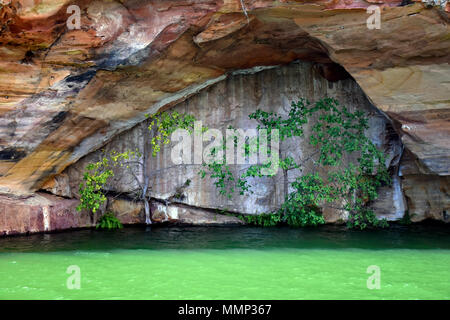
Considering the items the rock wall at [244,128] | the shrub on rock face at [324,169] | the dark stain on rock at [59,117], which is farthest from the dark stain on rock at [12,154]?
the shrub on rock face at [324,169]

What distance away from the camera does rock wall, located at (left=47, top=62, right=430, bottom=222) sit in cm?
1046

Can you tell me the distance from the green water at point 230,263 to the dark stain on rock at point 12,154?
149cm

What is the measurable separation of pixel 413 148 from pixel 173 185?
5.13m

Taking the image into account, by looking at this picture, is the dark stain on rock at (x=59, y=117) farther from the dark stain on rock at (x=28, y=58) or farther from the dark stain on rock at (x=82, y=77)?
the dark stain on rock at (x=28, y=58)

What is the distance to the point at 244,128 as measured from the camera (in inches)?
420

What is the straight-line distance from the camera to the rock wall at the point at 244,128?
10.5 m

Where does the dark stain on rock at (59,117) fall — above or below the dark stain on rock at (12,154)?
above

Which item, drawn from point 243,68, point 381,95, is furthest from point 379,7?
point 243,68

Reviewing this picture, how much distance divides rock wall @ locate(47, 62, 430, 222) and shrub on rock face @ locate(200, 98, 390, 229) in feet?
0.75

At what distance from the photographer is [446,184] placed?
392 inches

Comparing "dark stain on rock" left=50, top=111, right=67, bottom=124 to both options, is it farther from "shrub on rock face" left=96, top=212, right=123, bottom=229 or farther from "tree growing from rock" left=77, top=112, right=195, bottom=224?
"shrub on rock face" left=96, top=212, right=123, bottom=229

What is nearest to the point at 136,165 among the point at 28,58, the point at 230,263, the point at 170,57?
the point at 170,57

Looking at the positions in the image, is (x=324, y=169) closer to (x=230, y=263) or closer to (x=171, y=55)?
(x=171, y=55)
